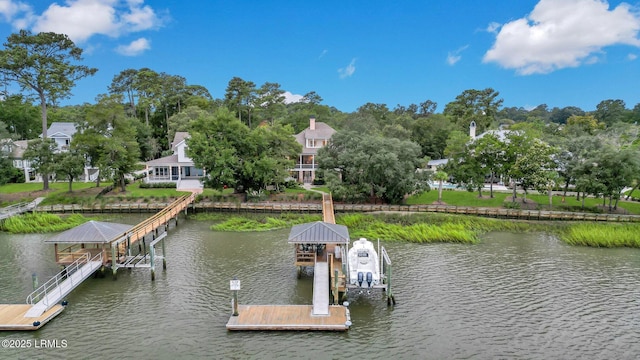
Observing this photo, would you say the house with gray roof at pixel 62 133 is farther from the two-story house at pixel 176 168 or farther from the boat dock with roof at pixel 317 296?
the boat dock with roof at pixel 317 296

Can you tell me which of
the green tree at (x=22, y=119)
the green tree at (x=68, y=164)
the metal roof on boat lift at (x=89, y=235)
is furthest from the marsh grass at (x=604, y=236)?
the green tree at (x=22, y=119)

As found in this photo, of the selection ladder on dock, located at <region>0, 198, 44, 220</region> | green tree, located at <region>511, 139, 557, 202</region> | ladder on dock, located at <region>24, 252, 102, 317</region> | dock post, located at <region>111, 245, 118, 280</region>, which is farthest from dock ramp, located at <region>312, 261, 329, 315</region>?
ladder on dock, located at <region>0, 198, 44, 220</region>

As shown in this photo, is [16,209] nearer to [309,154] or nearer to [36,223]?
[36,223]

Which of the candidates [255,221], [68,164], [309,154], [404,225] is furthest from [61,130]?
[404,225]

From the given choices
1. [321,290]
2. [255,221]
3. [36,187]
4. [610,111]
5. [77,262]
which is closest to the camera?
[321,290]

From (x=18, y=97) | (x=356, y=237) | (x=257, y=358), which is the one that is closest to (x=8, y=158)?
(x=18, y=97)

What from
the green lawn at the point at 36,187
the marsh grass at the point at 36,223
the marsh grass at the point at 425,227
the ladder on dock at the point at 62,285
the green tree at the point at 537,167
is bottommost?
the ladder on dock at the point at 62,285

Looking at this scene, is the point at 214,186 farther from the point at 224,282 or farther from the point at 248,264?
the point at 224,282

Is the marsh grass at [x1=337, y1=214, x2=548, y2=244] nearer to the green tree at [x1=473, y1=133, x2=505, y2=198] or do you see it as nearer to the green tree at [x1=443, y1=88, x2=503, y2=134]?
the green tree at [x1=473, y1=133, x2=505, y2=198]
